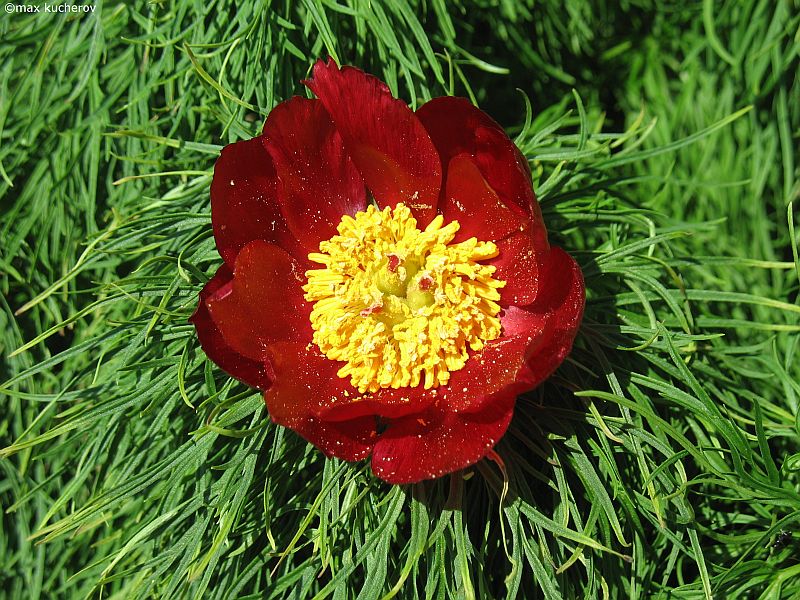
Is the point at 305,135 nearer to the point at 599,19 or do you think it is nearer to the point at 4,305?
the point at 4,305

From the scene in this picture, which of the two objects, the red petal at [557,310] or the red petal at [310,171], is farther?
the red petal at [310,171]

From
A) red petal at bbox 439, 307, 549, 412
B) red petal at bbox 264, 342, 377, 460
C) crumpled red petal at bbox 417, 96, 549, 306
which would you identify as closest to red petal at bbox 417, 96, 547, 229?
crumpled red petal at bbox 417, 96, 549, 306

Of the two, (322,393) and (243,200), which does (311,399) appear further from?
(243,200)

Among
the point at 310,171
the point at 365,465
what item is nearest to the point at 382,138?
the point at 310,171

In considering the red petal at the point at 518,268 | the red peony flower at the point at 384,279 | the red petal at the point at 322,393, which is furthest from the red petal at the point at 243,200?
the red petal at the point at 518,268

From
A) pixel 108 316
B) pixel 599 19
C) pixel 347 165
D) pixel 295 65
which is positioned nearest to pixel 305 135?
pixel 347 165

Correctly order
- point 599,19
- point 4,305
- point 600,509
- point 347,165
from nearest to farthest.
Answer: point 600,509 < point 347,165 < point 4,305 < point 599,19

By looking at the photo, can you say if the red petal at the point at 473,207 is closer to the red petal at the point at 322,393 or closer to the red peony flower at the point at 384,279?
the red peony flower at the point at 384,279

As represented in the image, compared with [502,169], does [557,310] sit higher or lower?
lower
